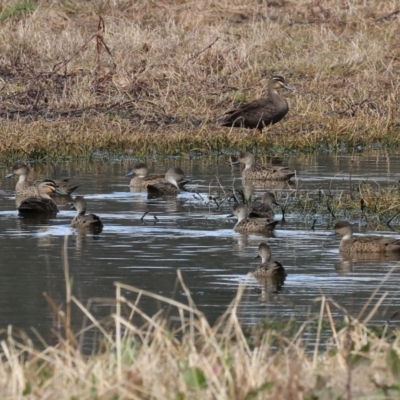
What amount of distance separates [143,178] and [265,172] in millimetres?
1739

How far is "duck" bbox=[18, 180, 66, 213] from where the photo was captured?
13.8 metres

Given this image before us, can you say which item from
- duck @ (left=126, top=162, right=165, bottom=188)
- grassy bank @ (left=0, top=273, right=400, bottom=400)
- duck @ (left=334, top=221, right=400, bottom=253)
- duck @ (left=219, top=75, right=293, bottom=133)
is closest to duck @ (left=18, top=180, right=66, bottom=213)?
duck @ (left=126, top=162, right=165, bottom=188)

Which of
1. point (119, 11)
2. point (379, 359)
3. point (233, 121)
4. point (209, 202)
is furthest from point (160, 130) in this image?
point (379, 359)

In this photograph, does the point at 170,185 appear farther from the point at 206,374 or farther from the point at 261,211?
the point at 206,374

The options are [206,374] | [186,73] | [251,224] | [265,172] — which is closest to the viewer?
[206,374]

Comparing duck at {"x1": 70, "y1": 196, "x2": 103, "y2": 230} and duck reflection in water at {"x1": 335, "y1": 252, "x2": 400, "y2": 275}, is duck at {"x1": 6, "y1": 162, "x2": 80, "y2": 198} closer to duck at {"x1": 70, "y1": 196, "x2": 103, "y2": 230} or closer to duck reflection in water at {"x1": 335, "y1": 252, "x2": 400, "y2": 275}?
duck at {"x1": 70, "y1": 196, "x2": 103, "y2": 230}

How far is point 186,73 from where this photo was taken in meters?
23.6

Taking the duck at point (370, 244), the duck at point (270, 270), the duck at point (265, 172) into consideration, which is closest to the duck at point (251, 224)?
the duck at point (370, 244)

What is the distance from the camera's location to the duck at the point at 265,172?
16.8m

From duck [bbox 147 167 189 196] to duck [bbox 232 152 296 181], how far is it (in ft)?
4.35

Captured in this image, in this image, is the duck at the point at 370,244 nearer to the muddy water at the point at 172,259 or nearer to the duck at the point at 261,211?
the muddy water at the point at 172,259

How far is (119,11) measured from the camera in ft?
97.0

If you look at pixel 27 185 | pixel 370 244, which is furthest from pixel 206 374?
pixel 27 185

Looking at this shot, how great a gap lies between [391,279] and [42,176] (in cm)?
804
